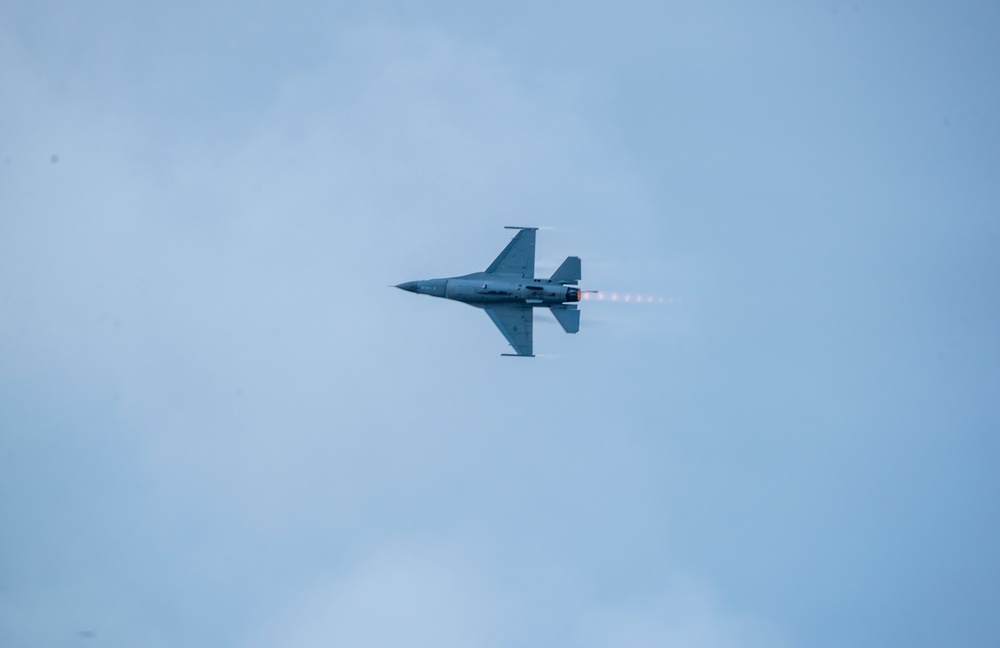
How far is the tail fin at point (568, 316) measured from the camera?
83.9 m

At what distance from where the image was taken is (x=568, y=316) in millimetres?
84000

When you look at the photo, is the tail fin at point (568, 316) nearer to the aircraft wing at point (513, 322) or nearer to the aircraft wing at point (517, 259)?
the aircraft wing at point (513, 322)

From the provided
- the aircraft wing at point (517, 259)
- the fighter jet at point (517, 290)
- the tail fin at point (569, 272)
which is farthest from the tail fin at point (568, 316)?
the aircraft wing at point (517, 259)

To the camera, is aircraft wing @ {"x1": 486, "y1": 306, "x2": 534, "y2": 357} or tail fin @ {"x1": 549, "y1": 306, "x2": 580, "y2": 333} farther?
aircraft wing @ {"x1": 486, "y1": 306, "x2": 534, "y2": 357}

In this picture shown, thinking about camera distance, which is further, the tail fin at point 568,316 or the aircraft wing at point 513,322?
the aircraft wing at point 513,322

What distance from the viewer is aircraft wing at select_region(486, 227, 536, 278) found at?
8606 centimetres

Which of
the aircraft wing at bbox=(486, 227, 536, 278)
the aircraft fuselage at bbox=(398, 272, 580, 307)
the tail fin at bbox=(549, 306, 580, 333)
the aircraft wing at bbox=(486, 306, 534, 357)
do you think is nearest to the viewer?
the aircraft fuselage at bbox=(398, 272, 580, 307)

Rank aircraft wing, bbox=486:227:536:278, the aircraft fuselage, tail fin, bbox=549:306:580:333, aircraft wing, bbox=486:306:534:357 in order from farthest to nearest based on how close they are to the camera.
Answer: aircraft wing, bbox=486:306:534:357, aircraft wing, bbox=486:227:536:278, tail fin, bbox=549:306:580:333, the aircraft fuselage

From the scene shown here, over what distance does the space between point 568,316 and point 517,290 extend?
5.60 m

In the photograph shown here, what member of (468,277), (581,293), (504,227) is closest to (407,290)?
(468,277)

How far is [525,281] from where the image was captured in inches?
3307

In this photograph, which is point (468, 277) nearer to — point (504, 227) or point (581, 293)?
point (504, 227)

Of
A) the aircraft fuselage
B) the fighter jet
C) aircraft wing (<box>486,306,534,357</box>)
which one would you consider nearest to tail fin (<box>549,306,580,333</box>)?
the fighter jet

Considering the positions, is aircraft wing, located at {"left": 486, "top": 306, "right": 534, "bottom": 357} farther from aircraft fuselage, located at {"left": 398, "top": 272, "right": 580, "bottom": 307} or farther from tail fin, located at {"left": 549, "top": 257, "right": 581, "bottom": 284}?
tail fin, located at {"left": 549, "top": 257, "right": 581, "bottom": 284}
